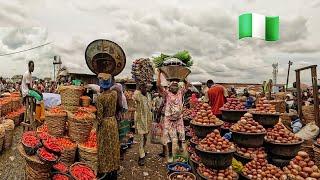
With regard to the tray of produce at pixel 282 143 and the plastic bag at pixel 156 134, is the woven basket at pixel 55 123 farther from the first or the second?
the tray of produce at pixel 282 143

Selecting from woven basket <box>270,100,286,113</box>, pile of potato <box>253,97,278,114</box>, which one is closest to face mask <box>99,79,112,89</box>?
pile of potato <box>253,97,278,114</box>

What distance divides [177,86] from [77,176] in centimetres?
352

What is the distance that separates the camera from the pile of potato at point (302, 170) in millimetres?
4570

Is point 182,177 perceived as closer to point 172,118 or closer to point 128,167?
point 172,118

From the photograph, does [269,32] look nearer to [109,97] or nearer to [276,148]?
[276,148]

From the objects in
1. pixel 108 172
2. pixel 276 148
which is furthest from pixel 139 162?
pixel 276 148

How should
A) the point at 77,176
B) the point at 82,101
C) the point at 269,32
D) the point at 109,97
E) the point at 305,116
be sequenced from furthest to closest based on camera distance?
the point at 82,101, the point at 305,116, the point at 269,32, the point at 109,97, the point at 77,176

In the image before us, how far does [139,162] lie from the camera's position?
755cm

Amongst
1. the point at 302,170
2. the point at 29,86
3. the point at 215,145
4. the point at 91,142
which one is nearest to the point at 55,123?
the point at 91,142

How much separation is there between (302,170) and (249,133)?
133cm

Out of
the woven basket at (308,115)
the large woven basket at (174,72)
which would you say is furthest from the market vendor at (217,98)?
the woven basket at (308,115)

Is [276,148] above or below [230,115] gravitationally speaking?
below

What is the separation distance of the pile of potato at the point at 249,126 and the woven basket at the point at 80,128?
353cm

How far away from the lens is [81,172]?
525cm
